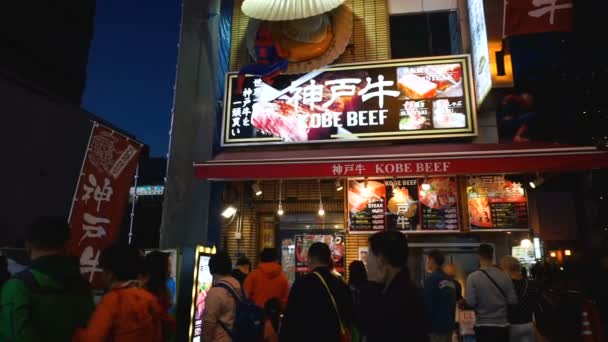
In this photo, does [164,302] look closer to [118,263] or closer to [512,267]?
[118,263]

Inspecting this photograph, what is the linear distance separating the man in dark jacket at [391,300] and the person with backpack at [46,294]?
1856mm

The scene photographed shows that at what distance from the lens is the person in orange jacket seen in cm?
237

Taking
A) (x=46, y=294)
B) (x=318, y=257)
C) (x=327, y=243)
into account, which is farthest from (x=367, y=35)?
(x=46, y=294)

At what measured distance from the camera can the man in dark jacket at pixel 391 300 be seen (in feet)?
8.22

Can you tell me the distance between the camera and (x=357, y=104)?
28.1ft

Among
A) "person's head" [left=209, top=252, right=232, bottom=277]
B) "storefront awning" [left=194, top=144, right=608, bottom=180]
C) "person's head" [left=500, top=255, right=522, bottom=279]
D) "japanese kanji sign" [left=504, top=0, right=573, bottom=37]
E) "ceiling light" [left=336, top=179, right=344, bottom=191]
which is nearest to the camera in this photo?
"person's head" [left=209, top=252, right=232, bottom=277]

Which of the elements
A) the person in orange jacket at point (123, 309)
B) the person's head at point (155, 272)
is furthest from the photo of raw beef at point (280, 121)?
the person in orange jacket at point (123, 309)

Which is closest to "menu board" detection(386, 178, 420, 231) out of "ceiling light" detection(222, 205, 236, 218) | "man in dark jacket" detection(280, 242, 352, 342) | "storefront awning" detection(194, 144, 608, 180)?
"storefront awning" detection(194, 144, 608, 180)

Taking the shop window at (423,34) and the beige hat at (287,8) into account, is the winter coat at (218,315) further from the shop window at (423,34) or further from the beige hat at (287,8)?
the shop window at (423,34)

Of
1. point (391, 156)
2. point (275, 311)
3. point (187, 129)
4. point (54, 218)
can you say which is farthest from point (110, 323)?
point (187, 129)

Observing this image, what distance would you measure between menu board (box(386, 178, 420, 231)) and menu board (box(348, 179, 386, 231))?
14 centimetres

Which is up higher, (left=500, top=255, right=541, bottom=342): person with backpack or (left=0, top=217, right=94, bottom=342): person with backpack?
(left=0, top=217, right=94, bottom=342): person with backpack

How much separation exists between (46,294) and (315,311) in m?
1.82

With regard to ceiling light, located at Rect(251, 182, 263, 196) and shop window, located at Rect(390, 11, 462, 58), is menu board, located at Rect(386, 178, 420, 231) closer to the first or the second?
ceiling light, located at Rect(251, 182, 263, 196)
